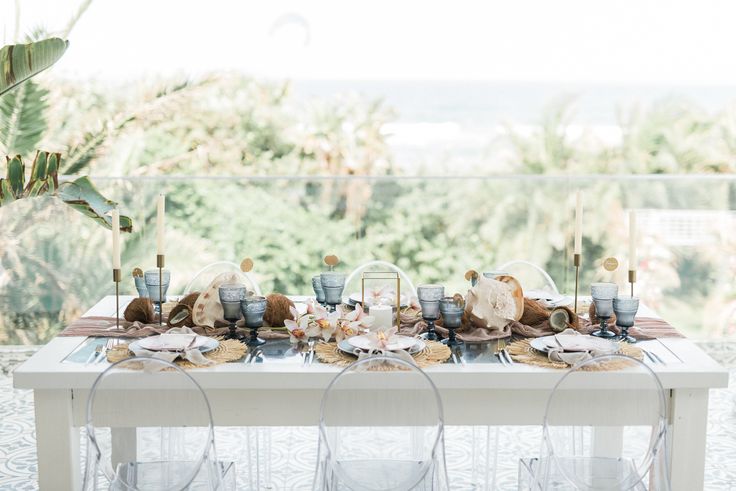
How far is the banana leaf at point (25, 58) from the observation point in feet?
12.1

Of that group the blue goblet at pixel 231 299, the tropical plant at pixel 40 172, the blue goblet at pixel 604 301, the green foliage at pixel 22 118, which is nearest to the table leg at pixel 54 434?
the blue goblet at pixel 231 299

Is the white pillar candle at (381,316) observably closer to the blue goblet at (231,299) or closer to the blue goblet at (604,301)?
the blue goblet at (231,299)

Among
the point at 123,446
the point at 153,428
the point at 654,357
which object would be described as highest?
the point at 654,357

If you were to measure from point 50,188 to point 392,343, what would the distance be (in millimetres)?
2129

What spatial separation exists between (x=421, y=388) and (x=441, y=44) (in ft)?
42.4

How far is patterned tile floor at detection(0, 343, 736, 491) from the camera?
10.1 feet

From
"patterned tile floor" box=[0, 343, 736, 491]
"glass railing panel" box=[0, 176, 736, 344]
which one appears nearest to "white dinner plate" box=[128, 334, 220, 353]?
"patterned tile floor" box=[0, 343, 736, 491]

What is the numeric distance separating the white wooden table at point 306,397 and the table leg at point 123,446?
14cm

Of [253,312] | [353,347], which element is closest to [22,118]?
[253,312]

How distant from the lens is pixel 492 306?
8.25ft

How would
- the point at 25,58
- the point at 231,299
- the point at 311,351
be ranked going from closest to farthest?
the point at 311,351 < the point at 231,299 < the point at 25,58

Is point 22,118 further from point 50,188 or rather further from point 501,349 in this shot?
point 501,349

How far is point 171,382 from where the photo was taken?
80.3 inches

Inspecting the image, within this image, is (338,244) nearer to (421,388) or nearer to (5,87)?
(5,87)
